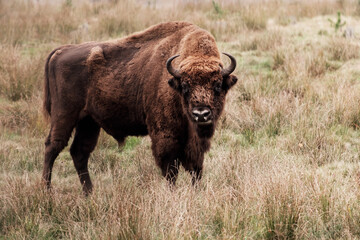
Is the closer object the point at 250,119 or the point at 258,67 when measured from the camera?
the point at 250,119

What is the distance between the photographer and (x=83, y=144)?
5559mm

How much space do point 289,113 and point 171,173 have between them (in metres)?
2.50

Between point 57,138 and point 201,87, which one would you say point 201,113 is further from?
point 57,138

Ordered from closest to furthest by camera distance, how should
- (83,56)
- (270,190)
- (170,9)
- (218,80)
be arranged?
(270,190) → (218,80) → (83,56) → (170,9)

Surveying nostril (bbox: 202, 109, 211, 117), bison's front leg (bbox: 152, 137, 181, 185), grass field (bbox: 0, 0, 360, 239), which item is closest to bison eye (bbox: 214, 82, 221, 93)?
nostril (bbox: 202, 109, 211, 117)

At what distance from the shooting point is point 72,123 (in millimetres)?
5234

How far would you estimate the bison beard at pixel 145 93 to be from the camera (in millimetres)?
4117

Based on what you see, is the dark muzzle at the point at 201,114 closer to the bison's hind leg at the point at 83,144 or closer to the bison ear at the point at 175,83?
the bison ear at the point at 175,83

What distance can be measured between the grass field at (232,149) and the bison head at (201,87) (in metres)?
0.64

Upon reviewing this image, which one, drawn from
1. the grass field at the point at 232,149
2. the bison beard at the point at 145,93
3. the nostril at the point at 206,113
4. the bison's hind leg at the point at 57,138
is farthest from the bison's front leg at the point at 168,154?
the bison's hind leg at the point at 57,138

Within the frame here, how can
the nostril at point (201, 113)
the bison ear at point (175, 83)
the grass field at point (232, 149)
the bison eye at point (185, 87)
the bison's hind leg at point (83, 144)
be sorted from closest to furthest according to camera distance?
1. the grass field at point (232, 149)
2. the nostril at point (201, 113)
3. the bison eye at point (185, 87)
4. the bison ear at point (175, 83)
5. the bison's hind leg at point (83, 144)

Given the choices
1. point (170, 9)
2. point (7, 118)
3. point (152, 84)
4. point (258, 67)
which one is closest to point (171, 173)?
point (152, 84)

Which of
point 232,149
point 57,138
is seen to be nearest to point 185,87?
point 232,149

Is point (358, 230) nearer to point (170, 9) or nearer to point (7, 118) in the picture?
point (7, 118)
